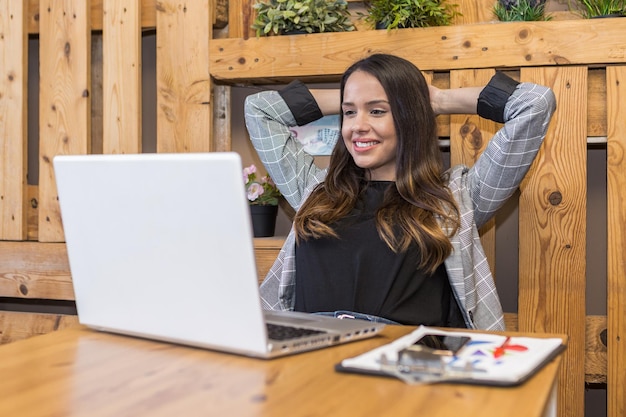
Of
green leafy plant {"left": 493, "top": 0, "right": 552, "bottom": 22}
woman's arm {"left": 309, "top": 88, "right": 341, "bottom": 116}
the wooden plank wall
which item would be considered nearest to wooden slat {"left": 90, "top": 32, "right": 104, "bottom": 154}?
the wooden plank wall

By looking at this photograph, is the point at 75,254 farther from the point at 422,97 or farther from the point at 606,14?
the point at 606,14

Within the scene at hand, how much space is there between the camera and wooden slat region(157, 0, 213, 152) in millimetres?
2826

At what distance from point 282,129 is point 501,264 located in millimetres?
902

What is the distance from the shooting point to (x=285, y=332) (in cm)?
125

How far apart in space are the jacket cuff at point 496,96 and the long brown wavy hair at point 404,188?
17cm

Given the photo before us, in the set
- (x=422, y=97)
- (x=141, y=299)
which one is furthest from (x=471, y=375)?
(x=422, y=97)

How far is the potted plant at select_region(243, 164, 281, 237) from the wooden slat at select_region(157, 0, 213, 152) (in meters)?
0.21

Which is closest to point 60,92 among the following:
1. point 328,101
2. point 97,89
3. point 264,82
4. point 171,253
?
point 97,89

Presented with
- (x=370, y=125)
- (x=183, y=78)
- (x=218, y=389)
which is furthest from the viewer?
(x=183, y=78)

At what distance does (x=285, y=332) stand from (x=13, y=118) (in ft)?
7.09

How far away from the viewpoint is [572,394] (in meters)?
2.45

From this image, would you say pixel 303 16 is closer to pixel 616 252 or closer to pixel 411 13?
pixel 411 13

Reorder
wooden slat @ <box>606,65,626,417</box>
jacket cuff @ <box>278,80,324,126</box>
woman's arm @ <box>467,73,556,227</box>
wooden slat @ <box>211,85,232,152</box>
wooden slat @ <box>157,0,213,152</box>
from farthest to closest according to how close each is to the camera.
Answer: wooden slat @ <box>211,85,232,152</box> → wooden slat @ <box>157,0,213,152</box> → jacket cuff @ <box>278,80,324,126</box> → wooden slat @ <box>606,65,626,417</box> → woman's arm @ <box>467,73,556,227</box>

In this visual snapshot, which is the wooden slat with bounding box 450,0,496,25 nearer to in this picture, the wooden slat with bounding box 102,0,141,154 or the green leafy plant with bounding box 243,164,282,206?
the green leafy plant with bounding box 243,164,282,206
